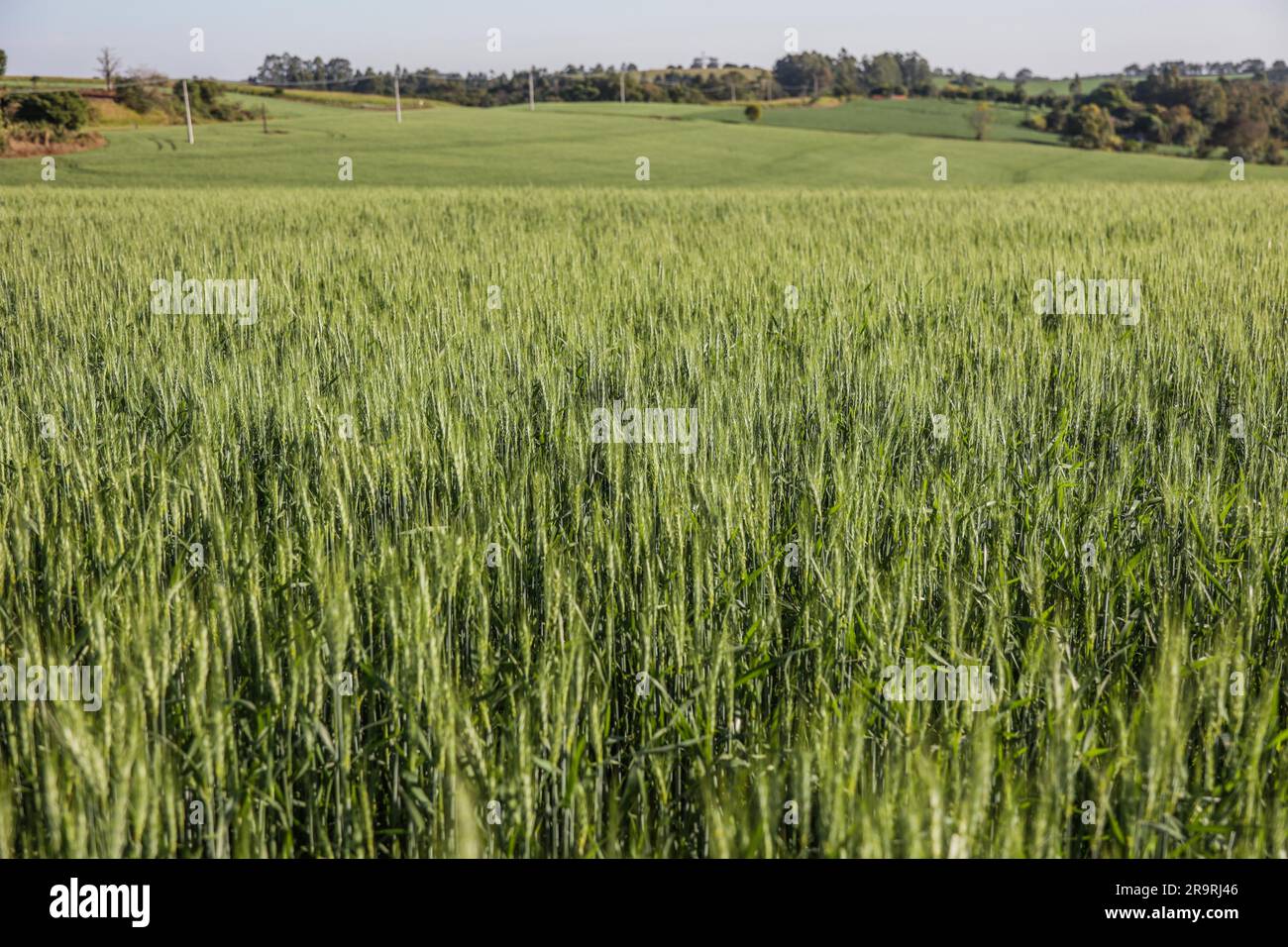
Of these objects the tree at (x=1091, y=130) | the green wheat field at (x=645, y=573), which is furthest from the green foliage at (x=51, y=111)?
the tree at (x=1091, y=130)

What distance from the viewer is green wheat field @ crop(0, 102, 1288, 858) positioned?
1263 mm

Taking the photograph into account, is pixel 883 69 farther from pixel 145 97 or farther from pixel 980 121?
pixel 145 97

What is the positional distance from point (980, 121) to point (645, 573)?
47.1 meters

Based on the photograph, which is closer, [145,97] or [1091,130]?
[1091,130]

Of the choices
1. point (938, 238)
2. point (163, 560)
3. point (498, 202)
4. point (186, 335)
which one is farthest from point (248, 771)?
point (498, 202)

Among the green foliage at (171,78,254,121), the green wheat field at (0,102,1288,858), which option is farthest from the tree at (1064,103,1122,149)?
the green wheat field at (0,102,1288,858)

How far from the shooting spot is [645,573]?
1.96m

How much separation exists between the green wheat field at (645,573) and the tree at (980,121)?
40.9m

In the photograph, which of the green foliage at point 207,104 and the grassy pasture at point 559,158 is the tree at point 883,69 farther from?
the green foliage at point 207,104

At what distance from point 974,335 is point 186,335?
364 centimetres

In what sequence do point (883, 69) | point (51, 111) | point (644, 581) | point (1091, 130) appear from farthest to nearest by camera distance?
point (883, 69)
point (1091, 130)
point (51, 111)
point (644, 581)

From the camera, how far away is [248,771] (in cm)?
142

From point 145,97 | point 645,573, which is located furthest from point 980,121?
point 645,573
